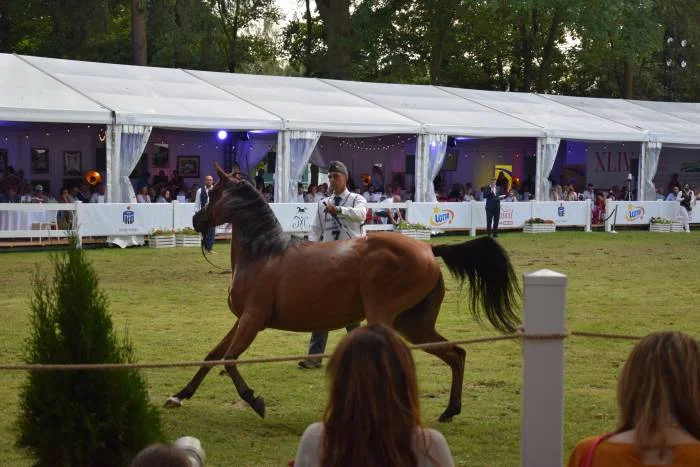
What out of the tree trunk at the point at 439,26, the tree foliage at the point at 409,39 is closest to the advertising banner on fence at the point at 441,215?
the tree foliage at the point at 409,39

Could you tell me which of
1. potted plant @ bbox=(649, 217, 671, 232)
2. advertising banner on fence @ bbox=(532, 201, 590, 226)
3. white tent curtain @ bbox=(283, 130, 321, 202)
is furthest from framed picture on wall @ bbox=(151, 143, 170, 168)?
potted plant @ bbox=(649, 217, 671, 232)

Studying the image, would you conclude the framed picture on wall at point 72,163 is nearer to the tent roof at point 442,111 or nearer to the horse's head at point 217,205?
the tent roof at point 442,111

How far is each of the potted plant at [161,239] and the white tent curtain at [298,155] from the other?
12.8 feet

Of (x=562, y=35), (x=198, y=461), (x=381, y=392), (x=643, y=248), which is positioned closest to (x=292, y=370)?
(x=198, y=461)

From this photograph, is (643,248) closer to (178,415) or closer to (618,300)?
(618,300)

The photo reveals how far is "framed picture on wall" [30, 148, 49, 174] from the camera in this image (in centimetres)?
2694

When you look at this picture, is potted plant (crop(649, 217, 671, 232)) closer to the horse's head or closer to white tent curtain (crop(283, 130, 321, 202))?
white tent curtain (crop(283, 130, 321, 202))

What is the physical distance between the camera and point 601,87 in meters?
54.6

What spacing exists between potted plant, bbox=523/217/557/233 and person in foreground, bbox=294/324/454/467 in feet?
83.9

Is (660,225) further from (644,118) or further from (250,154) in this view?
(250,154)

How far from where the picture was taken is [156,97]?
82.4ft

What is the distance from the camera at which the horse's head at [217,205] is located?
328 inches

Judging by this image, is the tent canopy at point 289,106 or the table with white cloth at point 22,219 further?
the tent canopy at point 289,106

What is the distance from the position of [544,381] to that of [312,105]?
77.4 feet
